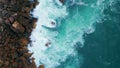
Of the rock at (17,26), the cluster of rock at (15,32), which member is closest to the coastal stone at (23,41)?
the cluster of rock at (15,32)

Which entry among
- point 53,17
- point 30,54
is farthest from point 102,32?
point 30,54

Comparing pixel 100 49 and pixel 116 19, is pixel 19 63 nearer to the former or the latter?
pixel 100 49

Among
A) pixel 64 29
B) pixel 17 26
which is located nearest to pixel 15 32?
pixel 17 26

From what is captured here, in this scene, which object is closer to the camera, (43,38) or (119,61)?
(119,61)

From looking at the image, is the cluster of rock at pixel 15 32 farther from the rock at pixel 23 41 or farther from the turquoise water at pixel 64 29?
the turquoise water at pixel 64 29

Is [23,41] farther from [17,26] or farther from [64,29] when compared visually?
[64,29]
